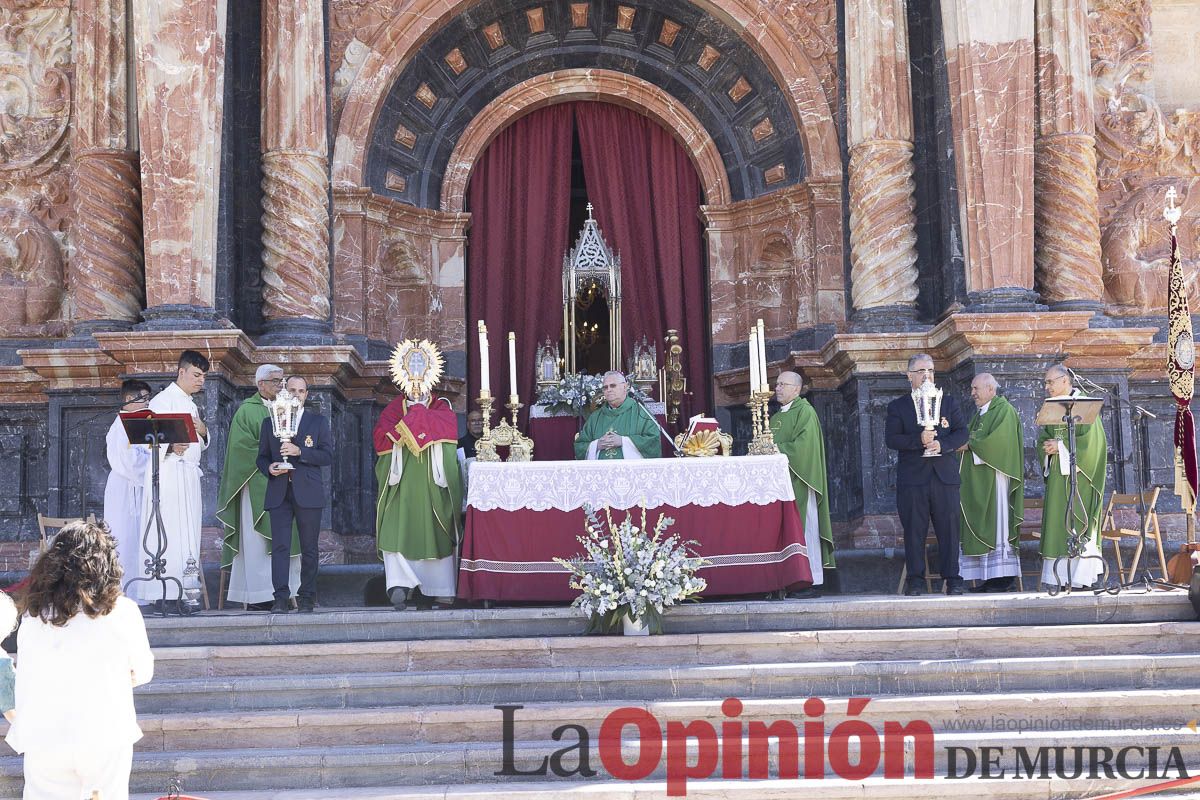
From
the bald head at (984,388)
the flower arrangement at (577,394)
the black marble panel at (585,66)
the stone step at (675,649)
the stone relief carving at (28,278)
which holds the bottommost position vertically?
the stone step at (675,649)

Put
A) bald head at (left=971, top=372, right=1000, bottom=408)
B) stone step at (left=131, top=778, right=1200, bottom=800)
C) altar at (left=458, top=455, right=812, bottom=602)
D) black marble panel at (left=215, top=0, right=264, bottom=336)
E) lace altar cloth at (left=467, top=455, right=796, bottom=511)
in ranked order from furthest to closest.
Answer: black marble panel at (left=215, top=0, right=264, bottom=336), bald head at (left=971, top=372, right=1000, bottom=408), lace altar cloth at (left=467, top=455, right=796, bottom=511), altar at (left=458, top=455, right=812, bottom=602), stone step at (left=131, top=778, right=1200, bottom=800)

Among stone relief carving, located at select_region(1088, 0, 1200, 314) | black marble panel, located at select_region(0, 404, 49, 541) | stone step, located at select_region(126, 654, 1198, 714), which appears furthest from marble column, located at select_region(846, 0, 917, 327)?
black marble panel, located at select_region(0, 404, 49, 541)

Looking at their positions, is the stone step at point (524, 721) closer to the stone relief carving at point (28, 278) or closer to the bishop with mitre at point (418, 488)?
the bishop with mitre at point (418, 488)

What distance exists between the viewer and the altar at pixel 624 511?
10438 millimetres

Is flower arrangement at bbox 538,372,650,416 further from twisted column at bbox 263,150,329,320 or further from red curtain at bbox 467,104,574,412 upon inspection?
twisted column at bbox 263,150,329,320

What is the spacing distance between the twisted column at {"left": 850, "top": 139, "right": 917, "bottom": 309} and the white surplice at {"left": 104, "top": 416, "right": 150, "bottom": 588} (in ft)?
21.5

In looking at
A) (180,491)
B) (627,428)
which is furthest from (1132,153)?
(180,491)

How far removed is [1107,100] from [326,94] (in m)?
7.35

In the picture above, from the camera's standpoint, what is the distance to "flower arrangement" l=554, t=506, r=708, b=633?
9453mm

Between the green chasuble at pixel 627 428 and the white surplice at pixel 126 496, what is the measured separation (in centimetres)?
338

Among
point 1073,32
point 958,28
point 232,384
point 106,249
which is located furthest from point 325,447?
point 1073,32

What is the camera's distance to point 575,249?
1492 centimetres

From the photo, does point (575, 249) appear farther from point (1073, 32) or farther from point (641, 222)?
point (1073, 32)

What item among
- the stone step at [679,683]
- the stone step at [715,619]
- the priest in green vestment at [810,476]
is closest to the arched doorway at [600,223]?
the priest in green vestment at [810,476]
